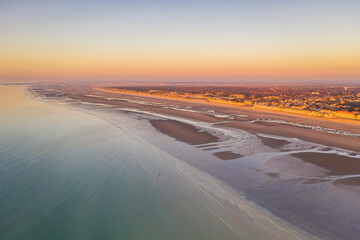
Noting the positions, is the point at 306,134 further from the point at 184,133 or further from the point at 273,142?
the point at 184,133

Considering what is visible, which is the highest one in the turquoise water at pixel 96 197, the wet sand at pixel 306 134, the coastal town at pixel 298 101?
the coastal town at pixel 298 101

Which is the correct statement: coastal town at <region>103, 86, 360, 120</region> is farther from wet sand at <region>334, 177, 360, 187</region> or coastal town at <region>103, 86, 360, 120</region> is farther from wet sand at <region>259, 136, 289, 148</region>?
wet sand at <region>334, 177, 360, 187</region>

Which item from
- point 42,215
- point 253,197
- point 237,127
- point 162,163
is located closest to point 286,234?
point 253,197

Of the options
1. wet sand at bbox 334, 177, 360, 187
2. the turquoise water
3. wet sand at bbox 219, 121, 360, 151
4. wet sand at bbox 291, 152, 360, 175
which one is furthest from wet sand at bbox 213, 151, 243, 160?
wet sand at bbox 219, 121, 360, 151

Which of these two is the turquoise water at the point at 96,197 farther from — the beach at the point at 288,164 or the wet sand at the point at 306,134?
the wet sand at the point at 306,134

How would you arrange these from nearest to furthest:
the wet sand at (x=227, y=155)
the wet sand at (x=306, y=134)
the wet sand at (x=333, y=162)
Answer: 1. the wet sand at (x=333, y=162)
2. the wet sand at (x=227, y=155)
3. the wet sand at (x=306, y=134)

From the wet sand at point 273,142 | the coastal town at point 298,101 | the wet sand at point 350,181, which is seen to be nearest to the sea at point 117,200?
Result: the wet sand at point 350,181

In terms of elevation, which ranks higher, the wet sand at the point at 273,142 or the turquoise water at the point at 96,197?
the wet sand at the point at 273,142
